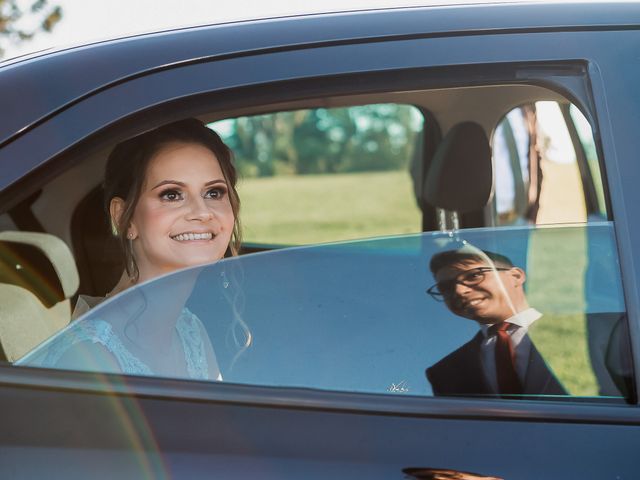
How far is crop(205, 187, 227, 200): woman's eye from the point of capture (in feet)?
6.43

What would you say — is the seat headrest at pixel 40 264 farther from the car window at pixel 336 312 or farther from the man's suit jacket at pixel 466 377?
the man's suit jacket at pixel 466 377

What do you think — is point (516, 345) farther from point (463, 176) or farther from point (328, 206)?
point (328, 206)

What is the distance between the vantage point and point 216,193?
6.48 feet

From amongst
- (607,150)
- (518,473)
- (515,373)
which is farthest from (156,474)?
(607,150)

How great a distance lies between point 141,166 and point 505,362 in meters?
0.83

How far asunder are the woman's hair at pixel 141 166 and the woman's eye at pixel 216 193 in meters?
0.02

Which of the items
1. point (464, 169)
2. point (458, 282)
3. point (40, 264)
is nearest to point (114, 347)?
point (458, 282)

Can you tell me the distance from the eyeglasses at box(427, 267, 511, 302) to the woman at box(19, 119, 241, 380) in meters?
0.40

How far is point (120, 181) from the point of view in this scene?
196 centimetres

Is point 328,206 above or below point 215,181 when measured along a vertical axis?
above

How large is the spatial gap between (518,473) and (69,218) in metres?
1.68

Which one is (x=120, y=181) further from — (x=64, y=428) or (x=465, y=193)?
(x=465, y=193)

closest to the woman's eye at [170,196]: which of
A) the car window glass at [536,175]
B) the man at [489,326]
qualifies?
the man at [489,326]

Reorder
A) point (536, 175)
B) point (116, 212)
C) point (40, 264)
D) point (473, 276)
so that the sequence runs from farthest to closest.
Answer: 1. point (536, 175)
2. point (40, 264)
3. point (116, 212)
4. point (473, 276)
